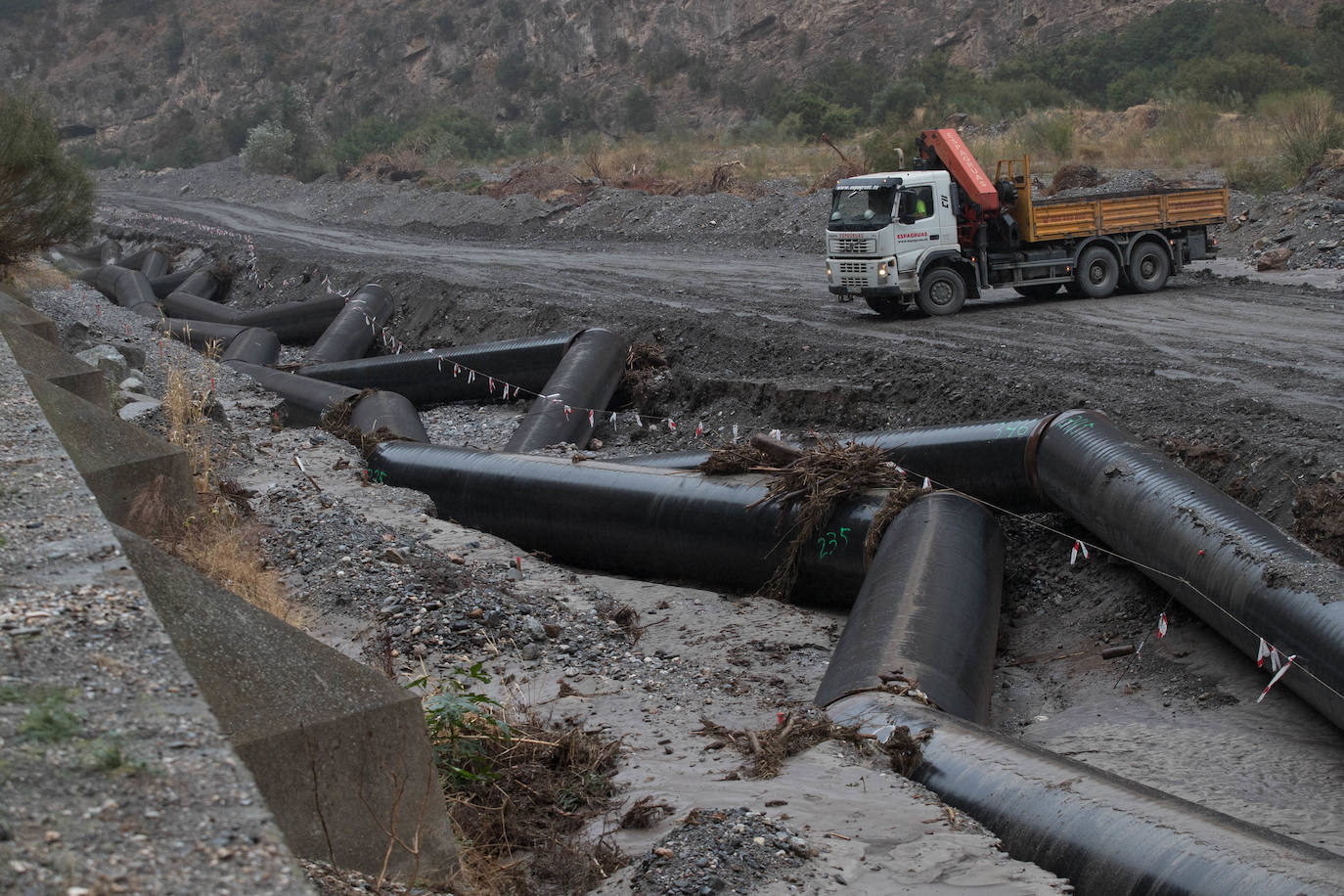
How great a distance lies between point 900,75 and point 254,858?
167 feet

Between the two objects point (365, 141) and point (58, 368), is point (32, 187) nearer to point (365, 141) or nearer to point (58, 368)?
point (58, 368)

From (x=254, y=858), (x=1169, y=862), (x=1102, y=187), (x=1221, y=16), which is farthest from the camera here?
(x=1221, y=16)

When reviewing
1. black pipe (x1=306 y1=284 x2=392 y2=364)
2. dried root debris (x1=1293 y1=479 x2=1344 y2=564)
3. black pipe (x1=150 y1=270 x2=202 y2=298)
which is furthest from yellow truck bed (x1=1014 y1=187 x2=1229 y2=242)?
black pipe (x1=150 y1=270 x2=202 y2=298)

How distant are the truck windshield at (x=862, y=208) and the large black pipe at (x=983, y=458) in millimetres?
8091

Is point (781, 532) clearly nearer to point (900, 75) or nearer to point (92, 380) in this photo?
point (92, 380)

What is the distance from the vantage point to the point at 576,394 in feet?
48.7

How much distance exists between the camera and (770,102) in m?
52.8

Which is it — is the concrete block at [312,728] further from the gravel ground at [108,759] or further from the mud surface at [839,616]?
the mud surface at [839,616]

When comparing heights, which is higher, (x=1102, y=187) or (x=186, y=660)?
(x=1102, y=187)

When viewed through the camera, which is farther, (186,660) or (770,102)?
(770,102)

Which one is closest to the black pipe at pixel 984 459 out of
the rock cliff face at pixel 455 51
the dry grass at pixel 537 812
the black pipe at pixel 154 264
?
the dry grass at pixel 537 812

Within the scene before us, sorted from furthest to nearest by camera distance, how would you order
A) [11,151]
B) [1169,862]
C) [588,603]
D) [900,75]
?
[900,75]
[11,151]
[588,603]
[1169,862]

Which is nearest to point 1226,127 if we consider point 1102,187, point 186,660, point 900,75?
point 1102,187

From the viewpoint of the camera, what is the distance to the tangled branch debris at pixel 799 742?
5656 millimetres
